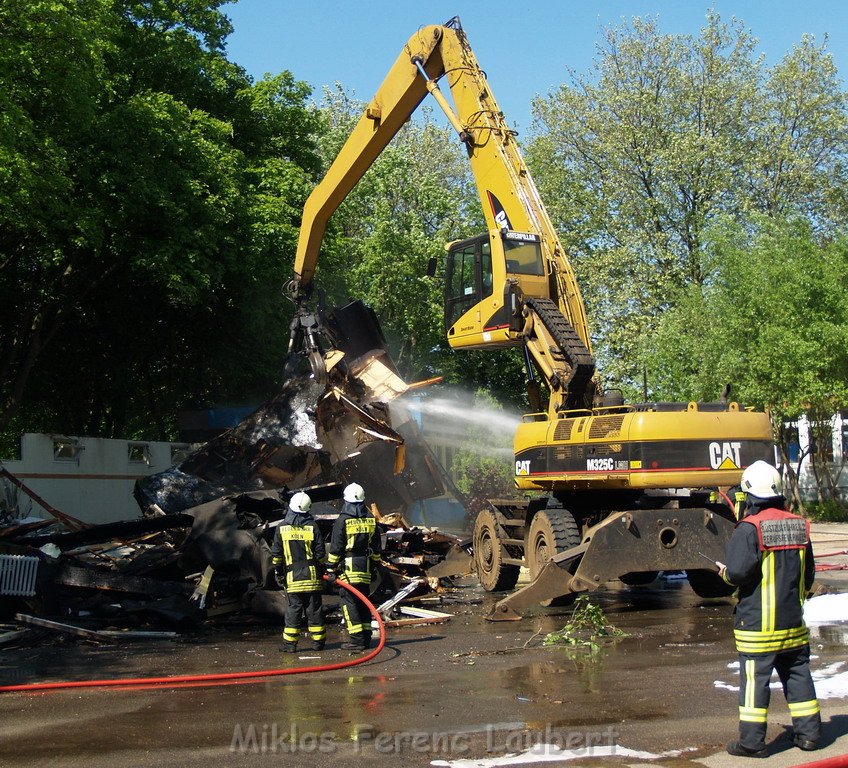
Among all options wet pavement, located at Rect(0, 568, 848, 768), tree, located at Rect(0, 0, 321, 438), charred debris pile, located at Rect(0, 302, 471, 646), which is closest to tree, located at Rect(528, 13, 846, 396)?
tree, located at Rect(0, 0, 321, 438)

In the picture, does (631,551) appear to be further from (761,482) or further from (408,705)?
(761,482)

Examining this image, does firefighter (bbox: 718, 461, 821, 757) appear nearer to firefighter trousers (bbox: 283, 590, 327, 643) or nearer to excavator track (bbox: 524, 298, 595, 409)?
firefighter trousers (bbox: 283, 590, 327, 643)

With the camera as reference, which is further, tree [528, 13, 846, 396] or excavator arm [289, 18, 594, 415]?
tree [528, 13, 846, 396]

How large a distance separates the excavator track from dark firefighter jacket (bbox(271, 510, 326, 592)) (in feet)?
12.7

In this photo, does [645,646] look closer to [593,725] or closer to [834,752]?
[593,725]

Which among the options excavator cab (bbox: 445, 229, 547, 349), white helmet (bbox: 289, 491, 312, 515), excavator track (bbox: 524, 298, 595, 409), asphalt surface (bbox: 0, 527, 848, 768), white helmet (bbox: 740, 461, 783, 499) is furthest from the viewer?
excavator cab (bbox: 445, 229, 547, 349)

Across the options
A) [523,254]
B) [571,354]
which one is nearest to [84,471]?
[523,254]

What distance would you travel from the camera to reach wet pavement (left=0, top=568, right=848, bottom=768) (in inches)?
233

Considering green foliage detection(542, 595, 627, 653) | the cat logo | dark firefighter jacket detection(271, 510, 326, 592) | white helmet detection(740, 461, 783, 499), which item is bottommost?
green foliage detection(542, 595, 627, 653)

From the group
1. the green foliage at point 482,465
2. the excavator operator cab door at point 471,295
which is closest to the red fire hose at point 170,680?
the excavator operator cab door at point 471,295

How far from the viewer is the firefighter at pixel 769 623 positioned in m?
5.67

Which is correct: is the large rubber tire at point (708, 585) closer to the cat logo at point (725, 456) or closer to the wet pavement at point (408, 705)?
the cat logo at point (725, 456)

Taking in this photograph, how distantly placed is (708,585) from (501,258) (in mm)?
4947

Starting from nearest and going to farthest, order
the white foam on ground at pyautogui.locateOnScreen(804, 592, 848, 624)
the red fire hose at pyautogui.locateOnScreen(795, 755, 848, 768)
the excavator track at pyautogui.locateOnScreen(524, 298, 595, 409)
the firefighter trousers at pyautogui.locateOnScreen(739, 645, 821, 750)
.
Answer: the red fire hose at pyautogui.locateOnScreen(795, 755, 848, 768), the firefighter trousers at pyautogui.locateOnScreen(739, 645, 821, 750), the white foam on ground at pyautogui.locateOnScreen(804, 592, 848, 624), the excavator track at pyautogui.locateOnScreen(524, 298, 595, 409)
